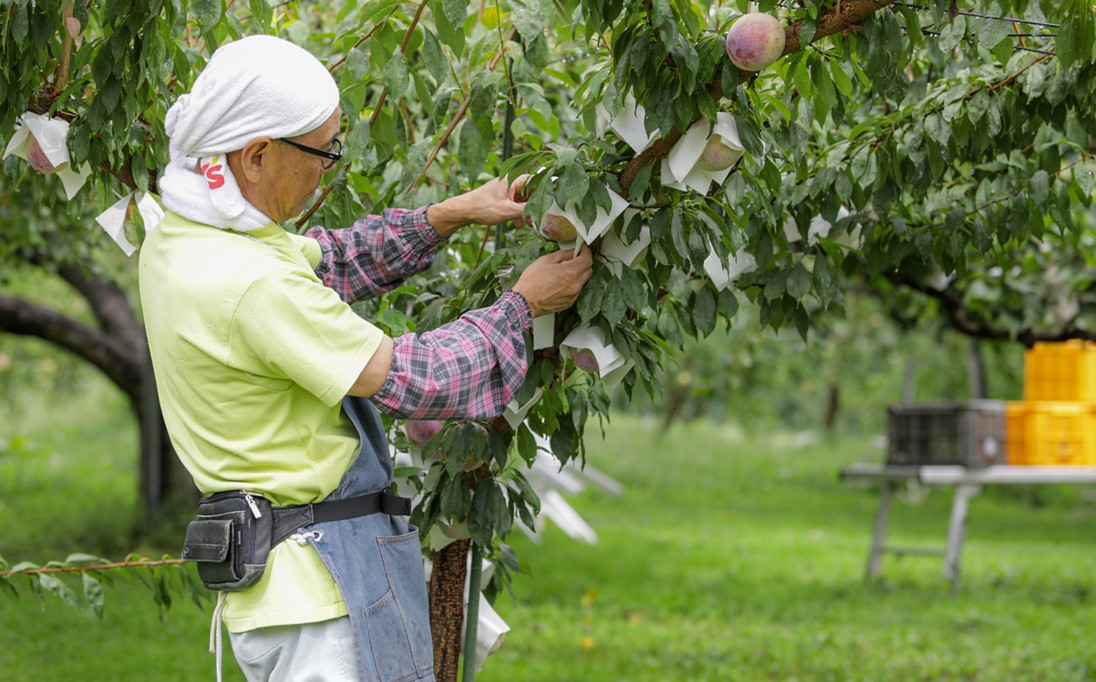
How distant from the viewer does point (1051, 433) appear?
8.81 metres

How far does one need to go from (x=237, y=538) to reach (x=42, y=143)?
1.03 m

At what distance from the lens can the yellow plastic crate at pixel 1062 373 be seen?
8703 mm

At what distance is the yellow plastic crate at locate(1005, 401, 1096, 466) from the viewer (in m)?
8.66

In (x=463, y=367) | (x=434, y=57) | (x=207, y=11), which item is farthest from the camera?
(x=434, y=57)

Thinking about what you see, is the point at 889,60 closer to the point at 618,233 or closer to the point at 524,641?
the point at 618,233

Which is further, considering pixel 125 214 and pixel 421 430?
pixel 421 430

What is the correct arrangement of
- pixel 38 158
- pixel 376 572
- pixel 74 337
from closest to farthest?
pixel 376 572 → pixel 38 158 → pixel 74 337

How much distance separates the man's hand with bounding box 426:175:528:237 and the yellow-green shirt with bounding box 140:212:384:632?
409mm

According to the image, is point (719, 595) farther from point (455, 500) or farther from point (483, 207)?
point (483, 207)

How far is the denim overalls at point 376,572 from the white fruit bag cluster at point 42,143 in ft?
2.96

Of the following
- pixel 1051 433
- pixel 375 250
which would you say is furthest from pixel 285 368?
pixel 1051 433

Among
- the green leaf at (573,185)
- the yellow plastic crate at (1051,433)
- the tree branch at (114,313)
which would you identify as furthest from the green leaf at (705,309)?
the tree branch at (114,313)

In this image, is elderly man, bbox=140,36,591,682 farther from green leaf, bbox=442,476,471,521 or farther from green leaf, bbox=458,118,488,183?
green leaf, bbox=458,118,488,183

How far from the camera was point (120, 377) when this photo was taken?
939 centimetres
